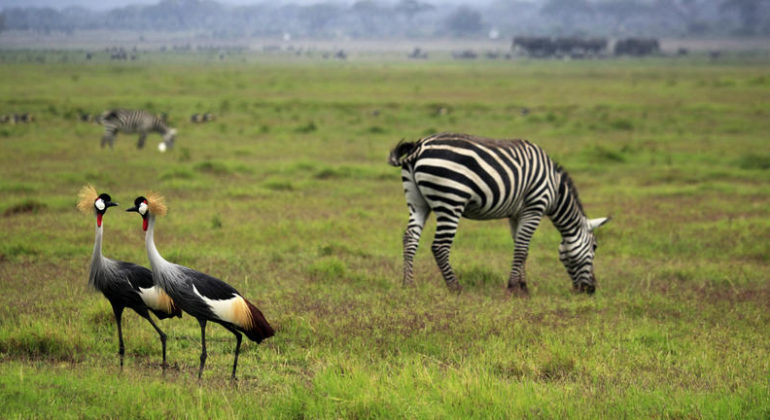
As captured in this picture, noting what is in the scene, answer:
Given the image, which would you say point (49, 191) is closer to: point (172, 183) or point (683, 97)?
point (172, 183)

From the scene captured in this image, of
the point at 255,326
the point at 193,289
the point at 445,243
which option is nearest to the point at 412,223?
the point at 445,243

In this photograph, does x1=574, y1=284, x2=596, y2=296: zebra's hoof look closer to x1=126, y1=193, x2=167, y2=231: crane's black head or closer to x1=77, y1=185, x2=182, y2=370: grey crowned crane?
x1=77, y1=185, x2=182, y2=370: grey crowned crane

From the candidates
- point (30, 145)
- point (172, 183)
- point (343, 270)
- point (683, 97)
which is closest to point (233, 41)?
point (683, 97)

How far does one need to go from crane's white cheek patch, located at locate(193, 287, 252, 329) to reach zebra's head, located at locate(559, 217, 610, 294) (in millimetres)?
5095

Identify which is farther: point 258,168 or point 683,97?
point 683,97

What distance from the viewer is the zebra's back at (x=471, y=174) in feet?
29.3

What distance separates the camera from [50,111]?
99.5 feet

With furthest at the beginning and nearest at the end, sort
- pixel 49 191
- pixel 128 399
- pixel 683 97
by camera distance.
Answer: pixel 683 97 < pixel 49 191 < pixel 128 399

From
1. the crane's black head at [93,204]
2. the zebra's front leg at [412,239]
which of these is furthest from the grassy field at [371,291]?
the crane's black head at [93,204]

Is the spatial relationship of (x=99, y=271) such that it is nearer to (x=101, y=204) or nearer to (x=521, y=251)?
(x=101, y=204)

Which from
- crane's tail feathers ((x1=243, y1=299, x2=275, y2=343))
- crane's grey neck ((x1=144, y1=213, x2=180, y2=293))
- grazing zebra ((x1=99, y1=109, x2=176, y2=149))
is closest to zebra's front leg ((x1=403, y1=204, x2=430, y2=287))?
crane's tail feathers ((x1=243, y1=299, x2=275, y2=343))

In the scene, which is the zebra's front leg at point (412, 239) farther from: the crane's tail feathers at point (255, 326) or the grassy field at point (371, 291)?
the crane's tail feathers at point (255, 326)

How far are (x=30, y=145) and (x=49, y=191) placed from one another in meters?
6.73

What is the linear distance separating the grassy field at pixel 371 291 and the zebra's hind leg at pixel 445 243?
0.79 ft
